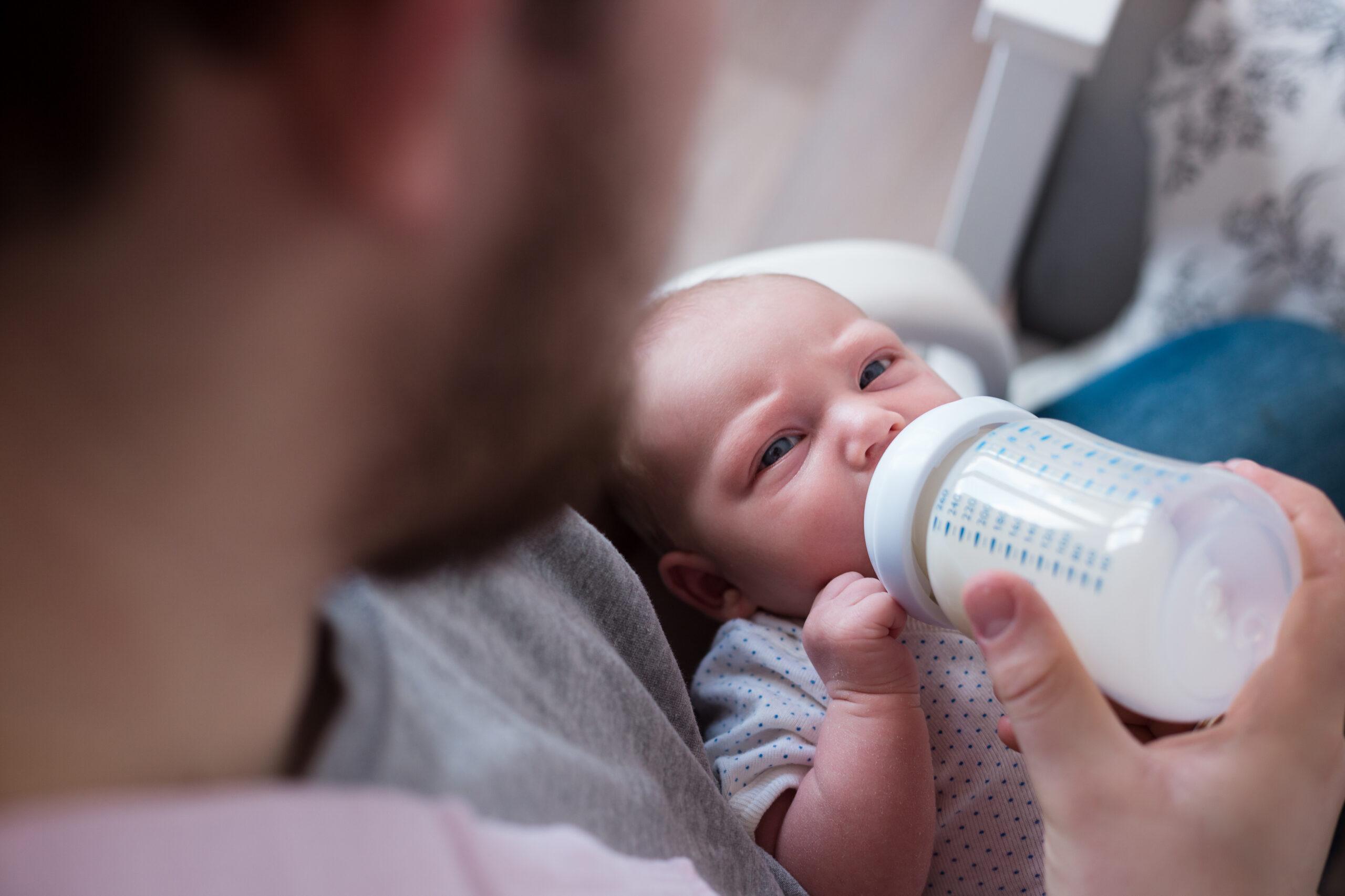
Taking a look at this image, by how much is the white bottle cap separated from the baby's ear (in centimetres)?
28

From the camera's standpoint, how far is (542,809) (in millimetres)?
445

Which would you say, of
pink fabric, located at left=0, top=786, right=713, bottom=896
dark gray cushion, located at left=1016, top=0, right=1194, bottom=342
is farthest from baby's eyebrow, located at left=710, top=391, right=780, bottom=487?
dark gray cushion, located at left=1016, top=0, right=1194, bottom=342

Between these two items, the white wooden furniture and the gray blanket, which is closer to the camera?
the gray blanket

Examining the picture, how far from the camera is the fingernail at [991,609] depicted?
0.52 meters

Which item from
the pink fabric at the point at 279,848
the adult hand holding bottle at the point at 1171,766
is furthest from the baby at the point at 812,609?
the pink fabric at the point at 279,848

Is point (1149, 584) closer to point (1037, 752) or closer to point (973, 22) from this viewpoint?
point (1037, 752)

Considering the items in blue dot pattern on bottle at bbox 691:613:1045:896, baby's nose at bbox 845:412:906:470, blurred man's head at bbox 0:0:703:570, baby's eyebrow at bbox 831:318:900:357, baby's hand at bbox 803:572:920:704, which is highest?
blurred man's head at bbox 0:0:703:570

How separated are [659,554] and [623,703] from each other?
1.45 ft

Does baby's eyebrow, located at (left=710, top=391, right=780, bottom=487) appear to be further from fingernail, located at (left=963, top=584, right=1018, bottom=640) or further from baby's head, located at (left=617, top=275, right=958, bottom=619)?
fingernail, located at (left=963, top=584, right=1018, bottom=640)

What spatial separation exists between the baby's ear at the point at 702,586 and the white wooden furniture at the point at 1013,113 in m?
0.68

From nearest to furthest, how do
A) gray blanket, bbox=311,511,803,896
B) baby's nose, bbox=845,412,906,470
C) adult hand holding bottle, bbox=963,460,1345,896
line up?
gray blanket, bbox=311,511,803,896 < adult hand holding bottle, bbox=963,460,1345,896 < baby's nose, bbox=845,412,906,470

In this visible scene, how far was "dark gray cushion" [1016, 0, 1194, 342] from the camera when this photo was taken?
65.2 inches

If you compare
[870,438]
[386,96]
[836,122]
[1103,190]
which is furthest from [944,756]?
[836,122]

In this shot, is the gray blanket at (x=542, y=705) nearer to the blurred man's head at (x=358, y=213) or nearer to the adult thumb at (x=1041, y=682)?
the blurred man's head at (x=358, y=213)
